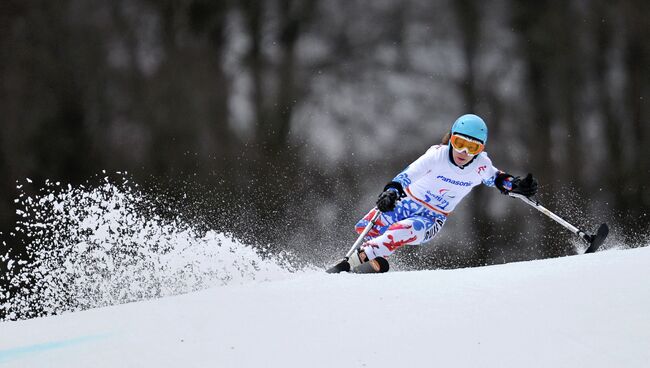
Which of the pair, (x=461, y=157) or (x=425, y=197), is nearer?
(x=461, y=157)

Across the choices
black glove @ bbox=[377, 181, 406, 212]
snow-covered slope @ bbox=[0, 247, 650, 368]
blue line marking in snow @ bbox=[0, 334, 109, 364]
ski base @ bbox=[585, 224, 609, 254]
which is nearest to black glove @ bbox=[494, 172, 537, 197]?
ski base @ bbox=[585, 224, 609, 254]

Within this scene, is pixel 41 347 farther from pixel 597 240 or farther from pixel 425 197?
pixel 597 240

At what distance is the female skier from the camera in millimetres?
6949

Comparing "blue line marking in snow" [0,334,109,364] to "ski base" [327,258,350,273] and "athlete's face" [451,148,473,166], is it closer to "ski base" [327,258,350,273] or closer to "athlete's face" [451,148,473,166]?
"ski base" [327,258,350,273]

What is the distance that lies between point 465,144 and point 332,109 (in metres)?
13.6

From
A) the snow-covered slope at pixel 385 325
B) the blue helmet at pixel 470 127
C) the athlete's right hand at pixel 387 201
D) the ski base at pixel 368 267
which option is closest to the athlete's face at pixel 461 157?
the blue helmet at pixel 470 127

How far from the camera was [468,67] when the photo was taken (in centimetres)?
1902

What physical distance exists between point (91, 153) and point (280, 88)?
4386mm

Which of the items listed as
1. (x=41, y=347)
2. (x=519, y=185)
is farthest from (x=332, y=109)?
(x=41, y=347)

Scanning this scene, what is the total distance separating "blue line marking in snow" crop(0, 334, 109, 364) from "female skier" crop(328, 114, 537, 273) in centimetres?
284

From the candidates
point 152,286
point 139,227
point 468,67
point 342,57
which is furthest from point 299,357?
point 342,57

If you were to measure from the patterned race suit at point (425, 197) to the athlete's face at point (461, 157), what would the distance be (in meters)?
0.06

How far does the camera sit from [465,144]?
6.98 meters

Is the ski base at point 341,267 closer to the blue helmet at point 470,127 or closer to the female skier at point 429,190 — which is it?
the female skier at point 429,190
